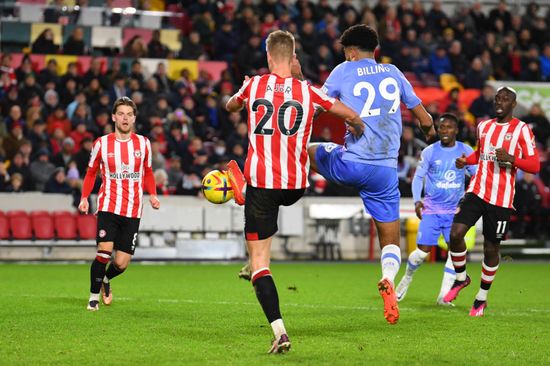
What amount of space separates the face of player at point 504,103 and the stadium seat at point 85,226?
1138 centimetres

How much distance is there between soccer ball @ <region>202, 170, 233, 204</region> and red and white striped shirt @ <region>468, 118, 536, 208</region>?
313 cm

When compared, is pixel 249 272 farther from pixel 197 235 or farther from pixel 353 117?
pixel 197 235

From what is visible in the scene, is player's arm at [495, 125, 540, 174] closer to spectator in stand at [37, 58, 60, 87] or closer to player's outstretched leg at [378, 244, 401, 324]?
player's outstretched leg at [378, 244, 401, 324]

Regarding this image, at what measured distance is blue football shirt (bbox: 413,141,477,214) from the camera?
12.2 metres

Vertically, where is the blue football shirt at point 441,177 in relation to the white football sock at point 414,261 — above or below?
above

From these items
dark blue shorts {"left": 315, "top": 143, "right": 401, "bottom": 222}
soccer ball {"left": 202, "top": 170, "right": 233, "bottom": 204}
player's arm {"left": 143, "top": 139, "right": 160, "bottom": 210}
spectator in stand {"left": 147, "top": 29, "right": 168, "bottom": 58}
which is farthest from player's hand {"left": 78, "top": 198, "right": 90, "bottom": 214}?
spectator in stand {"left": 147, "top": 29, "right": 168, "bottom": 58}

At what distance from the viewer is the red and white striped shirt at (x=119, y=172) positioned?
10914 millimetres

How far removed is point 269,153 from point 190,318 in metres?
2.74

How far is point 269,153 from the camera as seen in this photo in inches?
295

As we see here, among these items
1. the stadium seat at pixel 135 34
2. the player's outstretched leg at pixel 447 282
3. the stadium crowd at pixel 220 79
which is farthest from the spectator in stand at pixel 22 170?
the player's outstretched leg at pixel 447 282

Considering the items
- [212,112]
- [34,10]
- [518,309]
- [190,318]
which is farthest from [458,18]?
[190,318]

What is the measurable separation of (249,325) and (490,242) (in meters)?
2.79

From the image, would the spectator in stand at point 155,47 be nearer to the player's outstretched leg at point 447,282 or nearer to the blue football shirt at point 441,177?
the blue football shirt at point 441,177

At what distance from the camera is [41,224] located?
19859 millimetres
